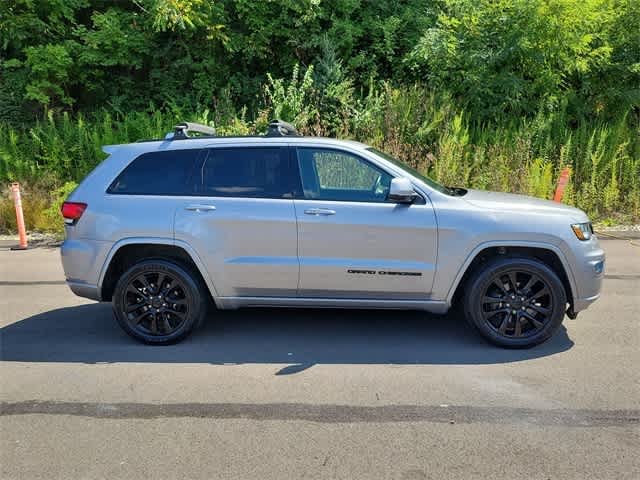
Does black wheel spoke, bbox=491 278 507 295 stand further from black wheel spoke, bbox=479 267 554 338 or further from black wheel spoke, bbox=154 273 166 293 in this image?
black wheel spoke, bbox=154 273 166 293

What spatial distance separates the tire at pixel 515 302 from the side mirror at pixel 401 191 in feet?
2.92

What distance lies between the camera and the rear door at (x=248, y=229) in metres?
5.22

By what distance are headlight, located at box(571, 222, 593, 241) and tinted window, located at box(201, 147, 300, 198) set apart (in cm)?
243

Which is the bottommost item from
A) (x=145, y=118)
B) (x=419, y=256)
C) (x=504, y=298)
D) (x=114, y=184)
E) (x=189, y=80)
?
(x=504, y=298)

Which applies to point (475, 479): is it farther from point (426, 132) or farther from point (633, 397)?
point (426, 132)

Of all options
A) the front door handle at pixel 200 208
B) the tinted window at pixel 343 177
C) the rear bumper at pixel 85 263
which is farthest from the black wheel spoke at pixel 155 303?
Result: the tinted window at pixel 343 177

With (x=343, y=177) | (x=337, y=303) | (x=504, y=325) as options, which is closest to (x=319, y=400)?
(x=337, y=303)

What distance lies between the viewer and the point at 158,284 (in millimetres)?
5371

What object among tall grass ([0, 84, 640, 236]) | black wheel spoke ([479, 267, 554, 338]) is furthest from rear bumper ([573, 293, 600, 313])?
tall grass ([0, 84, 640, 236])

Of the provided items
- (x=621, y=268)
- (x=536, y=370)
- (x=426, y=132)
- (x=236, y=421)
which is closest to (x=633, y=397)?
(x=536, y=370)

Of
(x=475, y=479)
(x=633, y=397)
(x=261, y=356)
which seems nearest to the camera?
(x=475, y=479)

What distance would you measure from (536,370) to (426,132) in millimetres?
9099

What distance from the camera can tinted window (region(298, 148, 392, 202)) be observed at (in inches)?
208

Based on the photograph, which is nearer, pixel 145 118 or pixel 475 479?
pixel 475 479
